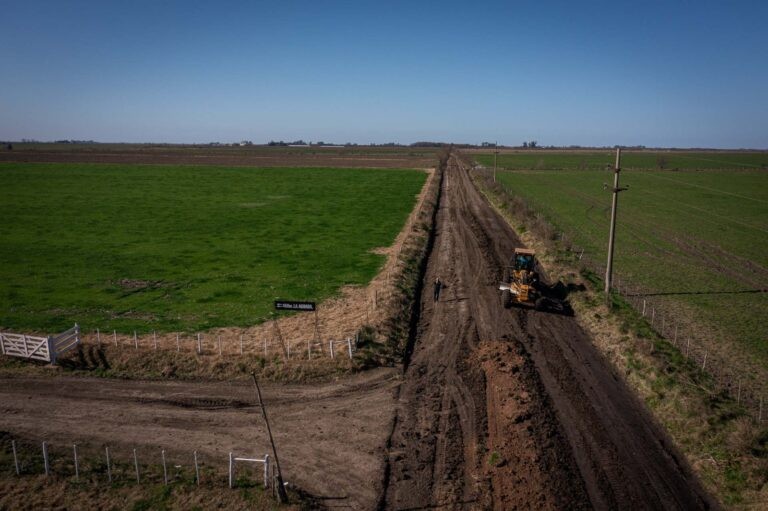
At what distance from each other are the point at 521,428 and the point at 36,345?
22679mm

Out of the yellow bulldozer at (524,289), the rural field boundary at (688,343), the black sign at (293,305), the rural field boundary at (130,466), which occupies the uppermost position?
Result: the black sign at (293,305)

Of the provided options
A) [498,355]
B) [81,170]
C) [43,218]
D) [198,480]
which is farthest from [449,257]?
[81,170]

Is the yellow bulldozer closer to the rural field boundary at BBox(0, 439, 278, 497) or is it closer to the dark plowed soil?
the dark plowed soil

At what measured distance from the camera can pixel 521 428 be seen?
17078mm

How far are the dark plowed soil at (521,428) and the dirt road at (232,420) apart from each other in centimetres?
117

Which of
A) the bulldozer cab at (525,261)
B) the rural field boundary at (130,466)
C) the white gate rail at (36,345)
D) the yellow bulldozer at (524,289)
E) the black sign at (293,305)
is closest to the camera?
the rural field boundary at (130,466)

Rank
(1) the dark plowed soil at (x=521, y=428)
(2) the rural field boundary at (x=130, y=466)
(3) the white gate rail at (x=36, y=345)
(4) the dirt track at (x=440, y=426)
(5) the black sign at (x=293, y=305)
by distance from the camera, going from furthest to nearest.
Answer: (3) the white gate rail at (x=36, y=345)
(5) the black sign at (x=293, y=305)
(2) the rural field boundary at (x=130, y=466)
(4) the dirt track at (x=440, y=426)
(1) the dark plowed soil at (x=521, y=428)

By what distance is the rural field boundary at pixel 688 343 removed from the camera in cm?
1938

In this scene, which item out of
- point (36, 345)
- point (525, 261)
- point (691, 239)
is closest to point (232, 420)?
point (36, 345)

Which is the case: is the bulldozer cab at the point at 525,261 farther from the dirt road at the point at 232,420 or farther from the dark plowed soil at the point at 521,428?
the dirt road at the point at 232,420

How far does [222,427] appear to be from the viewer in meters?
18.0

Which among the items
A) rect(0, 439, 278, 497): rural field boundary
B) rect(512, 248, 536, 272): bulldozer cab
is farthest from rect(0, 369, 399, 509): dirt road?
rect(512, 248, 536, 272): bulldozer cab

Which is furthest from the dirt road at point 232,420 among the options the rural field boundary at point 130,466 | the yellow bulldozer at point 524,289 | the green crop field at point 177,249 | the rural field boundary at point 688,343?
the rural field boundary at point 688,343

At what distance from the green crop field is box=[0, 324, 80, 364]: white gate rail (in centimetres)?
275
